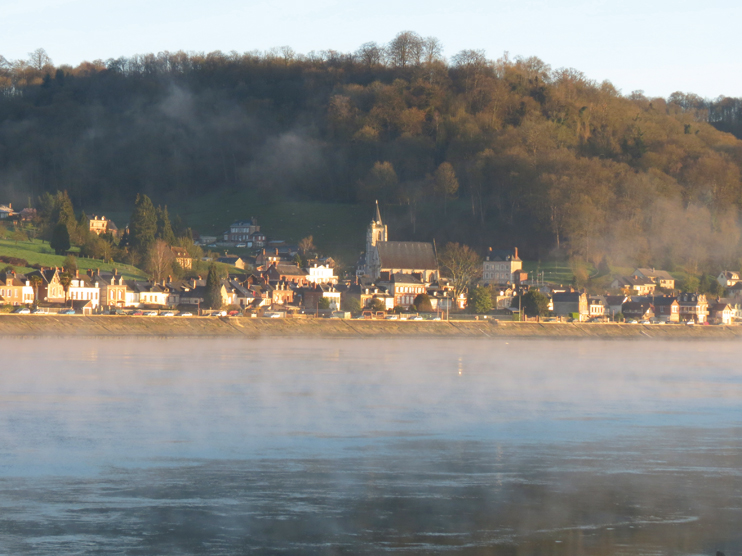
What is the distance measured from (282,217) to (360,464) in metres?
124

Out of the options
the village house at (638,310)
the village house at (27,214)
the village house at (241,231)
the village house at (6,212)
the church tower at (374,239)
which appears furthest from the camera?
the village house at (6,212)

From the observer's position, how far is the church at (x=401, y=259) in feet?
388

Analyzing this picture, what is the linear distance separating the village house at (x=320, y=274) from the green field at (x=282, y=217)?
11678mm

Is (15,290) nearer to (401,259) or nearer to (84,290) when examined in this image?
(84,290)

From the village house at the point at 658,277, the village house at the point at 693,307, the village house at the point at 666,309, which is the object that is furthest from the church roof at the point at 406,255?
the village house at the point at 693,307

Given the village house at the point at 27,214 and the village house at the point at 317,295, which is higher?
the village house at the point at 27,214

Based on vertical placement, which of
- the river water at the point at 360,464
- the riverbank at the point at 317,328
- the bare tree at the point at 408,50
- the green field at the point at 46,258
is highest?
the bare tree at the point at 408,50

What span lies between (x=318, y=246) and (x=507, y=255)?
87.7 ft

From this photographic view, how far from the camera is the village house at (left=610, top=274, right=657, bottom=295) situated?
106 m

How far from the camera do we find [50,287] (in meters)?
76.6

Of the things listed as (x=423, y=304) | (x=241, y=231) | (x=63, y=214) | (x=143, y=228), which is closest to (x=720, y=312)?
(x=423, y=304)

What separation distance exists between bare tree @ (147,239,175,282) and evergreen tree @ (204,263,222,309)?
1220cm

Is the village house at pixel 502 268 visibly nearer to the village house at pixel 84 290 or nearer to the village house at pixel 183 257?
the village house at pixel 183 257

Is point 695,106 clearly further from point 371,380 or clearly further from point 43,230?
point 371,380
